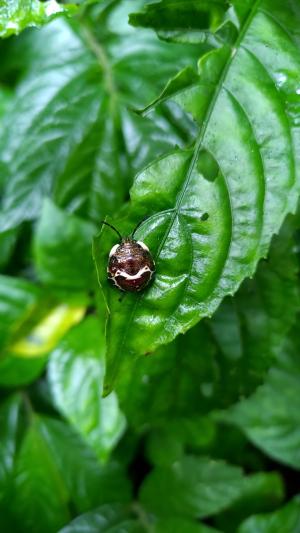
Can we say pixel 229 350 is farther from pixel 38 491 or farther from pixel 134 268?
pixel 38 491

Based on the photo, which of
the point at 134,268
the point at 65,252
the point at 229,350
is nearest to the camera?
the point at 134,268

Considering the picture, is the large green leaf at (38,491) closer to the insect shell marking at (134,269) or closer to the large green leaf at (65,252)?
the large green leaf at (65,252)

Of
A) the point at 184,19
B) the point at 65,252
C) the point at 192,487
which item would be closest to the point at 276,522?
the point at 192,487

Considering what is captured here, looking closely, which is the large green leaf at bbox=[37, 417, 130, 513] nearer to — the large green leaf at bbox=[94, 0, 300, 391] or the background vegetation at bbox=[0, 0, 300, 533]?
the background vegetation at bbox=[0, 0, 300, 533]

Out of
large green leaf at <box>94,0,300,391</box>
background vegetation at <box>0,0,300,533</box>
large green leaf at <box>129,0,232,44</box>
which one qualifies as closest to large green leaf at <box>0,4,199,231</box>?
background vegetation at <box>0,0,300,533</box>

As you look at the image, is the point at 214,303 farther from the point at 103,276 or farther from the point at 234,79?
the point at 234,79

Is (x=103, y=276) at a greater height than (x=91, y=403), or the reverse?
(x=103, y=276)

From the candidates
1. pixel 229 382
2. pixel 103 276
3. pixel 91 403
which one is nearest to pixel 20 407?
pixel 91 403
